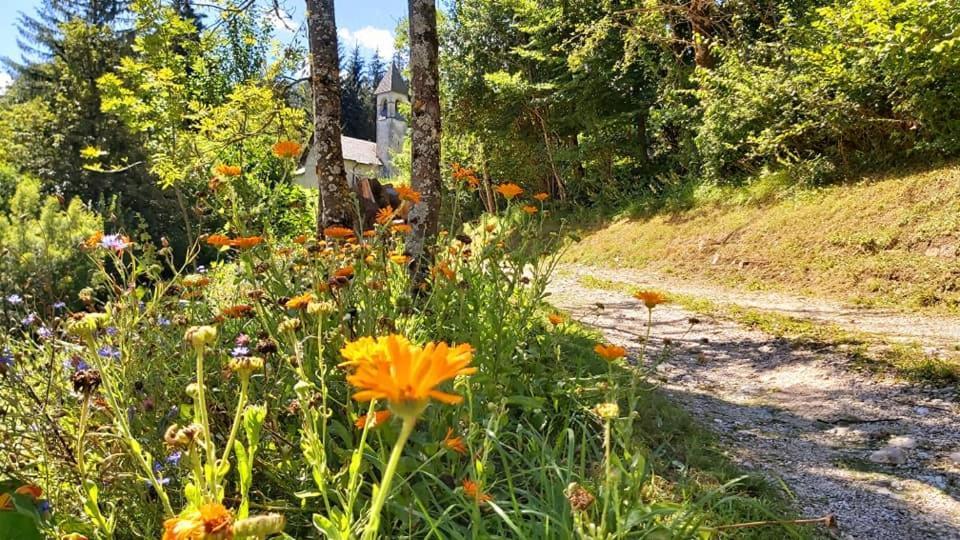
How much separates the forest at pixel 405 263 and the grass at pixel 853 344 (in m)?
0.68

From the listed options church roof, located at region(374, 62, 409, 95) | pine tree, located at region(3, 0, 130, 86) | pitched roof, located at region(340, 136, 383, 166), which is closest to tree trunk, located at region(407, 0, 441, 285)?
pine tree, located at region(3, 0, 130, 86)

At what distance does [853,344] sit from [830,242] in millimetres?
2727

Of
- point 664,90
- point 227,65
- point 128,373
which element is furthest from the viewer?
point 664,90

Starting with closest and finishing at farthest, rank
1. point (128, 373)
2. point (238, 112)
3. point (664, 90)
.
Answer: point (128, 373) < point (238, 112) < point (664, 90)

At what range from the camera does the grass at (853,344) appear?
290 centimetres

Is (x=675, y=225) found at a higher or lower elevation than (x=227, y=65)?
lower

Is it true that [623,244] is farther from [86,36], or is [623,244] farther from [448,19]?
[86,36]

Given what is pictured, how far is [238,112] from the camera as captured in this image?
14.4ft

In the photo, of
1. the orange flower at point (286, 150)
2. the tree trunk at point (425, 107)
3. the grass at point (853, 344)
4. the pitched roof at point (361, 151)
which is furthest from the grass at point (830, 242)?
the pitched roof at point (361, 151)

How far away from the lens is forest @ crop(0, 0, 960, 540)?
105cm

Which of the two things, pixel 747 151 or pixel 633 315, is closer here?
pixel 633 315

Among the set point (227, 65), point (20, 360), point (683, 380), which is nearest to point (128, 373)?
point (20, 360)

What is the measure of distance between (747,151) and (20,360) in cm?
901

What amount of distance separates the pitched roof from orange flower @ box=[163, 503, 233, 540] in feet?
94.8
